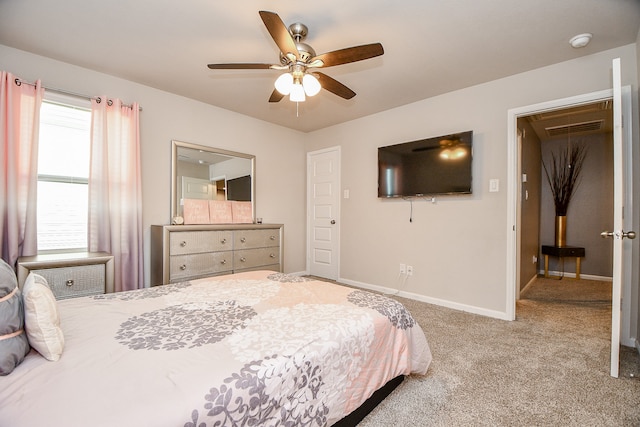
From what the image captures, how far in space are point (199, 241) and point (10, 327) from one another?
6.98 ft

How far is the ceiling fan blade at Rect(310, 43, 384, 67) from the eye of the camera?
176 centimetres

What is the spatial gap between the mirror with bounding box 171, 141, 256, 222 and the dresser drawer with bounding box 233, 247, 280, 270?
0.63 metres

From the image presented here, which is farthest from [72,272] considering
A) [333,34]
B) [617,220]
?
[617,220]

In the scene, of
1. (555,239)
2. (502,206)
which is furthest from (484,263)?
(555,239)

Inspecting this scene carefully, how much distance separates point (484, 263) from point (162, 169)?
3.69 meters

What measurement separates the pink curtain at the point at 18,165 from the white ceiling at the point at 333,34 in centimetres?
30

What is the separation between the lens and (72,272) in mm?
2229

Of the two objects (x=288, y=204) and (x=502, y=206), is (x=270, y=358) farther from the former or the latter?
(x=288, y=204)

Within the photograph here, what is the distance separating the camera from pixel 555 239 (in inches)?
194


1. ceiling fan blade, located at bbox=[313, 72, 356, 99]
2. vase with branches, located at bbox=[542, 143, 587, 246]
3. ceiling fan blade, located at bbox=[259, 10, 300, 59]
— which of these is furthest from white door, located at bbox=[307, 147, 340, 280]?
vase with branches, located at bbox=[542, 143, 587, 246]

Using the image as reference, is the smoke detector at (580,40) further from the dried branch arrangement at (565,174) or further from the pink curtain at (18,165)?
the pink curtain at (18,165)

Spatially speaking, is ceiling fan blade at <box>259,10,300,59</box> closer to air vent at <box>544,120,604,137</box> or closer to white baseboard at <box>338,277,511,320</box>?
white baseboard at <box>338,277,511,320</box>

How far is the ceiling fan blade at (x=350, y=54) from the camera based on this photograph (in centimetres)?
176

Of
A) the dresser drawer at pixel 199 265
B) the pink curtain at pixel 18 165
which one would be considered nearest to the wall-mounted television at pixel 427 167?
the dresser drawer at pixel 199 265
